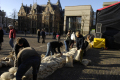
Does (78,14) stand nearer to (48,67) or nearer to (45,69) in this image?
(48,67)

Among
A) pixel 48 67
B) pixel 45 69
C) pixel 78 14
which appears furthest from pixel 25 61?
pixel 78 14

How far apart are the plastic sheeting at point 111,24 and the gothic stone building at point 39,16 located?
43.6 metres

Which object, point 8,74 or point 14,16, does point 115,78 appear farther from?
point 14,16

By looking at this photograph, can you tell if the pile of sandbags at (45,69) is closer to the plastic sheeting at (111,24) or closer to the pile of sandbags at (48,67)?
the pile of sandbags at (48,67)

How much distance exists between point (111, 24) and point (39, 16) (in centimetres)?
5274

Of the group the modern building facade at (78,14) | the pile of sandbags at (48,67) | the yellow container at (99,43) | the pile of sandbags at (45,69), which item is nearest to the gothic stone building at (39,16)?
the modern building facade at (78,14)

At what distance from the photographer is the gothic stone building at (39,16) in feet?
187

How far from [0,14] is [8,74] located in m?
46.0

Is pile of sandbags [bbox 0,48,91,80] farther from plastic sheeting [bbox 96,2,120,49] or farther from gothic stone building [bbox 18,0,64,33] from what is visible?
gothic stone building [bbox 18,0,64,33]

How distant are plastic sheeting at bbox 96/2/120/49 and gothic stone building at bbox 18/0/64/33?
143 ft

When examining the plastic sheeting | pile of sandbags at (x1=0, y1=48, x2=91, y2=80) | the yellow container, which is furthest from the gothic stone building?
pile of sandbags at (x1=0, y1=48, x2=91, y2=80)

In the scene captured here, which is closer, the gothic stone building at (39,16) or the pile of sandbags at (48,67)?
the pile of sandbags at (48,67)

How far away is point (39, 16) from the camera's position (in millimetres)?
61000

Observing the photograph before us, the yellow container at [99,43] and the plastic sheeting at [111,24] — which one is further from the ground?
the plastic sheeting at [111,24]
